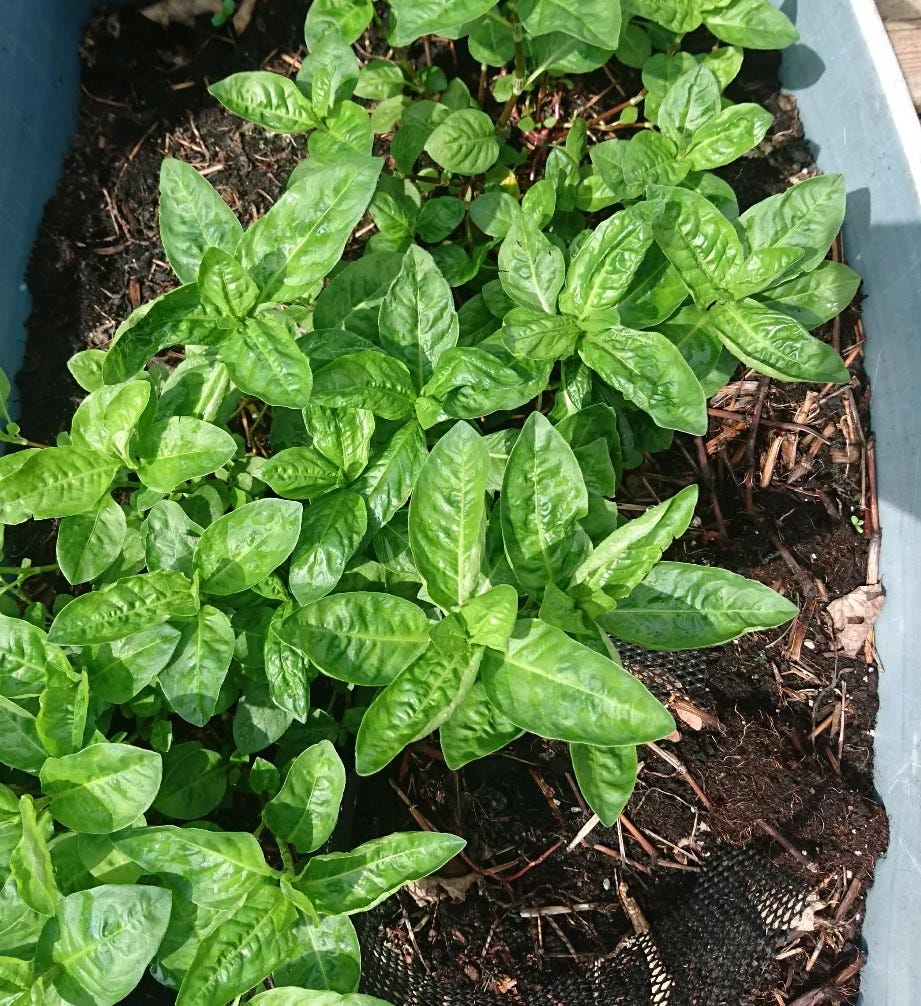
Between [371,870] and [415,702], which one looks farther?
[371,870]

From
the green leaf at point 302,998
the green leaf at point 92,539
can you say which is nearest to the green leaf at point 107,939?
the green leaf at point 302,998

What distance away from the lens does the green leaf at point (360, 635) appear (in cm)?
148

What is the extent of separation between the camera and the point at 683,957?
1956 mm

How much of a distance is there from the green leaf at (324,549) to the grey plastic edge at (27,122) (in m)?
1.25

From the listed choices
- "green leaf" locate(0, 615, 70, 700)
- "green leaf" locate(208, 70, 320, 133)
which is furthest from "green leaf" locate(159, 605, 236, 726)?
"green leaf" locate(208, 70, 320, 133)

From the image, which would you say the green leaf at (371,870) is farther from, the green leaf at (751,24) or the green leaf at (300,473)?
the green leaf at (751,24)

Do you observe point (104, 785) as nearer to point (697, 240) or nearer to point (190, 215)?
point (190, 215)

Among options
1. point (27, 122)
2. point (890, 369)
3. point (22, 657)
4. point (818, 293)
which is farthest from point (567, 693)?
point (27, 122)

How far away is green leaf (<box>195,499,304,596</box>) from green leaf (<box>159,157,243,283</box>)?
0.54 m

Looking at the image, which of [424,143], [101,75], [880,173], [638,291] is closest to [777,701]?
[638,291]

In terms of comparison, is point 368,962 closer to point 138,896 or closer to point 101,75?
point 138,896

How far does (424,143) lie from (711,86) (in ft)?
2.38

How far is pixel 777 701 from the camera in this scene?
210 cm

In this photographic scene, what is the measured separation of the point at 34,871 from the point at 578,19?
1.99m
